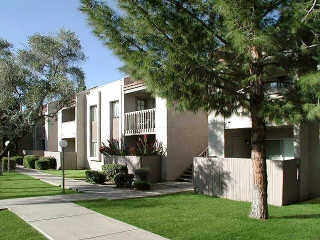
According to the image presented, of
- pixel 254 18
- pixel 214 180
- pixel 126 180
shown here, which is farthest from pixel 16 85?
pixel 254 18

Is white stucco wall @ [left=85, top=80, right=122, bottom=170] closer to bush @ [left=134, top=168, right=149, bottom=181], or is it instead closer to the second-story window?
the second-story window

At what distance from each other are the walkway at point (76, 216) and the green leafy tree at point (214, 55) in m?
3.32

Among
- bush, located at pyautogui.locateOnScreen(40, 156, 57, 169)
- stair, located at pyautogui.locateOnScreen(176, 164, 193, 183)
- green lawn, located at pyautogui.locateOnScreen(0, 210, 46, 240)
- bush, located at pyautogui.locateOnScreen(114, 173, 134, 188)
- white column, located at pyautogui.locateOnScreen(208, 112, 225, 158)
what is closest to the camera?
green lawn, located at pyautogui.locateOnScreen(0, 210, 46, 240)

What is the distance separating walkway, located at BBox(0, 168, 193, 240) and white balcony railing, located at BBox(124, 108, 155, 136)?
18.2ft

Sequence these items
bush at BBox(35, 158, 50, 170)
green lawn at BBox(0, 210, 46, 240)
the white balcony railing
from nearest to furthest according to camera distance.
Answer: green lawn at BBox(0, 210, 46, 240), the white balcony railing, bush at BBox(35, 158, 50, 170)

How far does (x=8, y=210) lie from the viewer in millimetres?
11648

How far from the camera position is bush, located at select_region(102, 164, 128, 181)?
18844 mm

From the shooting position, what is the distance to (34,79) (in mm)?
19828

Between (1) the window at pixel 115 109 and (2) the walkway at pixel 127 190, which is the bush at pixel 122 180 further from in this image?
(1) the window at pixel 115 109

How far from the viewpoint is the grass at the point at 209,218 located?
27.1ft

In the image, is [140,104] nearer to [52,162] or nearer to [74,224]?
[52,162]

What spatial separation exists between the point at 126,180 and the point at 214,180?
16.1 feet

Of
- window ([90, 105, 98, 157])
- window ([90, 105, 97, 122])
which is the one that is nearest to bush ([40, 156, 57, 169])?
window ([90, 105, 98, 157])

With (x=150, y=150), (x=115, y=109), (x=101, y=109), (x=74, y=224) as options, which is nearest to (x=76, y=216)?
(x=74, y=224)
